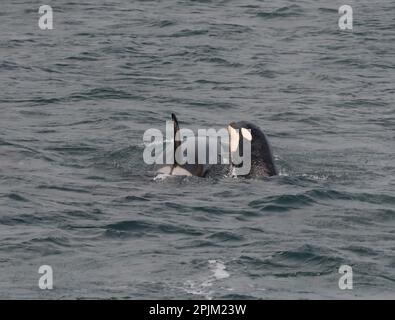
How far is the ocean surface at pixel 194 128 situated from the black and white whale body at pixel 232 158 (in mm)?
265

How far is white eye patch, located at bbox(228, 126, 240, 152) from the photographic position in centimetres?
2189

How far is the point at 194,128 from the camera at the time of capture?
25.7 m

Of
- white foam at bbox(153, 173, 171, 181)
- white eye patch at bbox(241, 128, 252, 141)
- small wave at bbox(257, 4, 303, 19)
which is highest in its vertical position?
small wave at bbox(257, 4, 303, 19)

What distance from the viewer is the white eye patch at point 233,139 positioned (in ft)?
71.8

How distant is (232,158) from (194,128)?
405 centimetres

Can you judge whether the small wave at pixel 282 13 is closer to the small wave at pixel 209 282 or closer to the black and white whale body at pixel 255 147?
the black and white whale body at pixel 255 147

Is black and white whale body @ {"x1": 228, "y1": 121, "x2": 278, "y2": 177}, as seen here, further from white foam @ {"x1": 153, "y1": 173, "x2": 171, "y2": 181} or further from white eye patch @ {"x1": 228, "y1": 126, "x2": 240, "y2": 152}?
white foam @ {"x1": 153, "y1": 173, "x2": 171, "y2": 181}

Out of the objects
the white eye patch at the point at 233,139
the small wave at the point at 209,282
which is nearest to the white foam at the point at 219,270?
the small wave at the point at 209,282

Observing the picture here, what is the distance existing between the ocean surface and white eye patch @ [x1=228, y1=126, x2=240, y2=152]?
2.84 ft

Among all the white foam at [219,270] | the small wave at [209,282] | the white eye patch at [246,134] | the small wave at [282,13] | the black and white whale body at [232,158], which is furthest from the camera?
the small wave at [282,13]

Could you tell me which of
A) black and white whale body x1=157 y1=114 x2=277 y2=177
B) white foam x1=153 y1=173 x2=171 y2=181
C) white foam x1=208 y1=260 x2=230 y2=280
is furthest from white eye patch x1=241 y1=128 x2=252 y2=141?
white foam x1=208 y1=260 x2=230 y2=280
